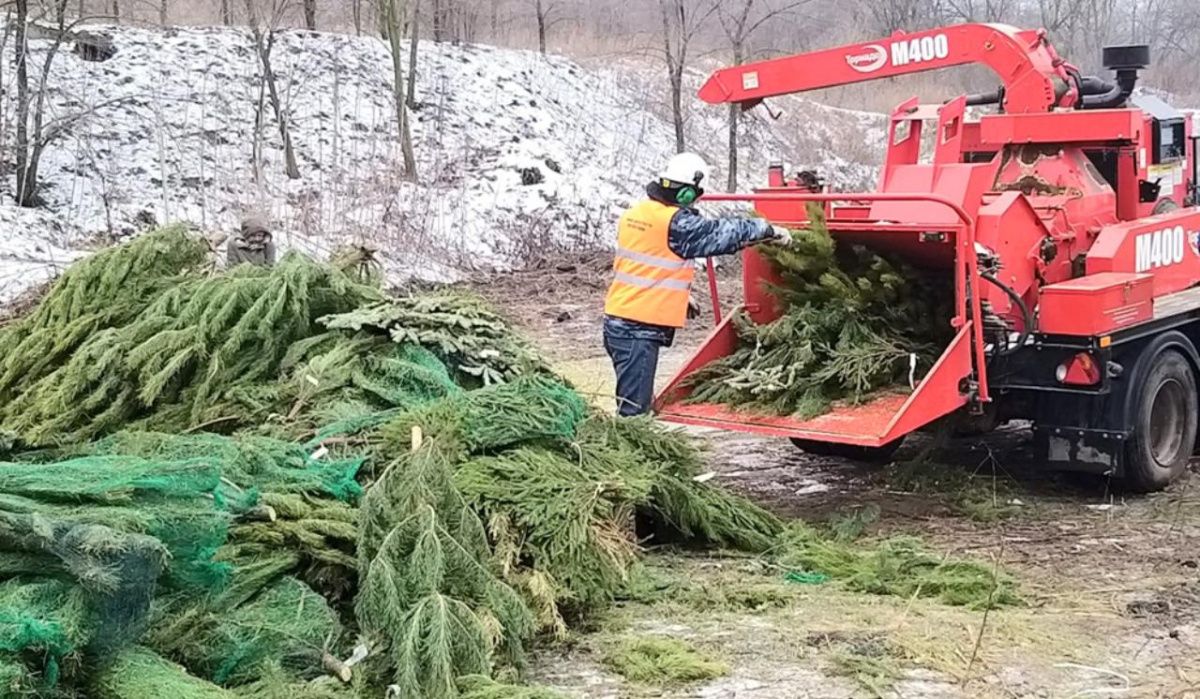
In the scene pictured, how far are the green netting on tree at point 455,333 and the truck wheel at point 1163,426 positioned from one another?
325 centimetres

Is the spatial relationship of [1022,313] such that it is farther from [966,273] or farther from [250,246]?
[250,246]

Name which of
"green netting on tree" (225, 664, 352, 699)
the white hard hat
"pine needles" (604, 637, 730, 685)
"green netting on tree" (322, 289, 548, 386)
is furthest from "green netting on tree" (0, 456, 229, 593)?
the white hard hat

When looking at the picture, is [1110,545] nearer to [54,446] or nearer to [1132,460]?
[1132,460]

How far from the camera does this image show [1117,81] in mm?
8695

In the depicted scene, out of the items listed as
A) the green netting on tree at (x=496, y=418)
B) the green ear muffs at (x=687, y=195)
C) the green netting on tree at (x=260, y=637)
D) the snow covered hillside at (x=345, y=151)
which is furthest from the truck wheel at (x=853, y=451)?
the snow covered hillside at (x=345, y=151)

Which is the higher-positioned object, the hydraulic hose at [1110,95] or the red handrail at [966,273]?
the hydraulic hose at [1110,95]

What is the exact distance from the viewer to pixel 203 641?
176 inches

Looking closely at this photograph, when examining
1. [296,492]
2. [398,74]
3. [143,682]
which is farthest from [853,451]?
[398,74]

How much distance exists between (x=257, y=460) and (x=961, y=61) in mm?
5012

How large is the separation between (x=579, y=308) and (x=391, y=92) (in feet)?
29.6

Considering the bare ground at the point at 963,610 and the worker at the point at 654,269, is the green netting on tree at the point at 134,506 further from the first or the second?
the worker at the point at 654,269

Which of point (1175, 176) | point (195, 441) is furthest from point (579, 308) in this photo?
point (195, 441)

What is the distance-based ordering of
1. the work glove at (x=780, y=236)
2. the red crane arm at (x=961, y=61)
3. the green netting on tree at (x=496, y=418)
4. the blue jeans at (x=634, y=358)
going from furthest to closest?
1. the red crane arm at (x=961, y=61)
2. the blue jeans at (x=634, y=358)
3. the work glove at (x=780, y=236)
4. the green netting on tree at (x=496, y=418)

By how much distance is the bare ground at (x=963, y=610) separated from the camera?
480 cm
